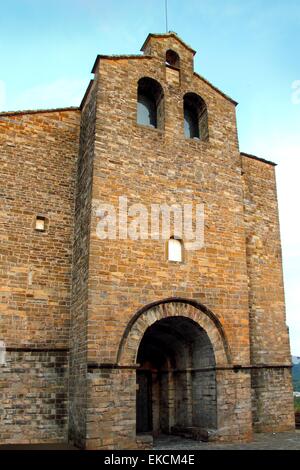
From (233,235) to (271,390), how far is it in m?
4.33

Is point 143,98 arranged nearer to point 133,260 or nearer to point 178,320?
point 133,260

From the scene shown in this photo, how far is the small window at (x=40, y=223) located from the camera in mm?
10328

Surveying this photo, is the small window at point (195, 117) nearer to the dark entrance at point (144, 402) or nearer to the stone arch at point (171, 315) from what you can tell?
the stone arch at point (171, 315)

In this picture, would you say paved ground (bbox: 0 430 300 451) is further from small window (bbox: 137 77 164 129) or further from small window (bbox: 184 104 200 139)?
small window (bbox: 184 104 200 139)

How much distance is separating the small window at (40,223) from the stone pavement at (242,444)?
5467 millimetres

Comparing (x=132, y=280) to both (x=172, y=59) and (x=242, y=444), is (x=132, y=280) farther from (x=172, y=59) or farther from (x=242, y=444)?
(x=172, y=59)

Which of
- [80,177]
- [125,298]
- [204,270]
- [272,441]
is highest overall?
[80,177]

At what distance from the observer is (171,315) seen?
31.2ft

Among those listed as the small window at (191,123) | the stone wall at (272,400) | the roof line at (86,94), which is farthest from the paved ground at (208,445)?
the roof line at (86,94)

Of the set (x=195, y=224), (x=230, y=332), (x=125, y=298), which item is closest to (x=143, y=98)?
(x=195, y=224)

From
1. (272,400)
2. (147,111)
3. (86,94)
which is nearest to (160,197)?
(147,111)

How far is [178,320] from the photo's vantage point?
10.0 meters

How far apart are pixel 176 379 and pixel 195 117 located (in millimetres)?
7137
